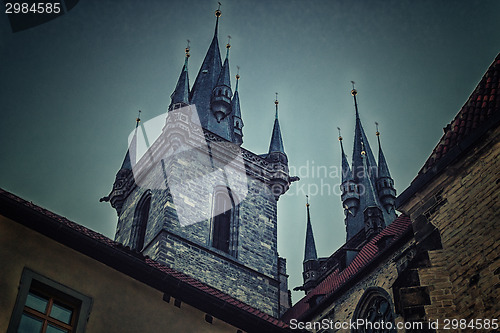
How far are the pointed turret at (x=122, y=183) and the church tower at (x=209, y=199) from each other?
44 mm

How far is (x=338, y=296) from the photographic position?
17750mm

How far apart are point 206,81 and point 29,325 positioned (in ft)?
67.9

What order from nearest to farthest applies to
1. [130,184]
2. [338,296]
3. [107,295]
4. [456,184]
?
[107,295]
[456,184]
[338,296]
[130,184]

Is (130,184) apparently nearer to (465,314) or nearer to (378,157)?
(378,157)

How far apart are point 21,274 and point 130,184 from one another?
16.9 m

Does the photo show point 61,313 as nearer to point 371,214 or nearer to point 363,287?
point 363,287

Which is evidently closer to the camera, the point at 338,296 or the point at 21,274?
the point at 21,274

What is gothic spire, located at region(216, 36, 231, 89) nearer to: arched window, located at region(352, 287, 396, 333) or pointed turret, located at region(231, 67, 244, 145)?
pointed turret, located at region(231, 67, 244, 145)

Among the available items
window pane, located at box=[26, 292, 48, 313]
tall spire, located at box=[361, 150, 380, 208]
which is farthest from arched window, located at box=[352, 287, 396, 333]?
tall spire, located at box=[361, 150, 380, 208]

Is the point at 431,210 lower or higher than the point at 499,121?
lower

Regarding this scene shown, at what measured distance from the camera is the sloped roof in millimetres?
9391

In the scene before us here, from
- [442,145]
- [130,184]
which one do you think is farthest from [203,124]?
[442,145]

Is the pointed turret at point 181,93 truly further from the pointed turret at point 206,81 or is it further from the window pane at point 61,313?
the window pane at point 61,313

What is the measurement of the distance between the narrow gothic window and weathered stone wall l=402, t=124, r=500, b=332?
12501 mm
